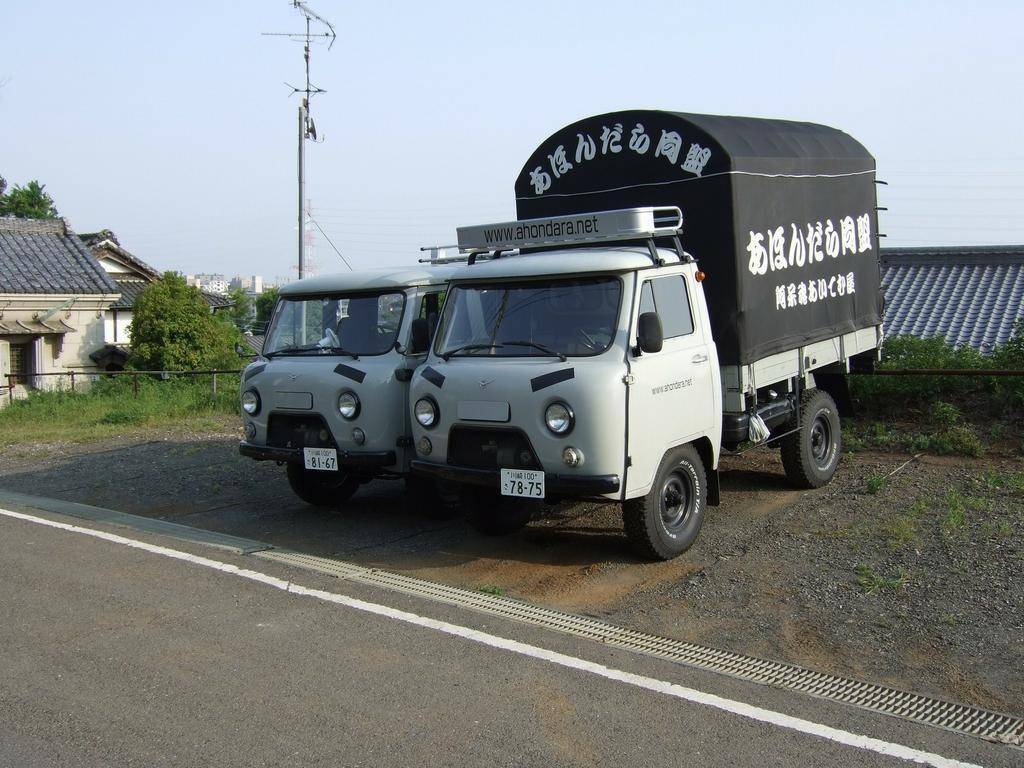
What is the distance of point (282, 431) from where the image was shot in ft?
30.1

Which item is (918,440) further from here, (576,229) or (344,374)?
(344,374)

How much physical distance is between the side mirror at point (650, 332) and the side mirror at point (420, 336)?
230 cm

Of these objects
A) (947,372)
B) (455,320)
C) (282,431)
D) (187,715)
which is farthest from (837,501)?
(187,715)

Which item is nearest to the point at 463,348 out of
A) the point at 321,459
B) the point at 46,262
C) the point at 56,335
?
the point at 321,459

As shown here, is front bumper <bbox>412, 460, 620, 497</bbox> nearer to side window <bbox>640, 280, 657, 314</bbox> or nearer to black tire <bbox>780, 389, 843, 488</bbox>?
side window <bbox>640, 280, 657, 314</bbox>

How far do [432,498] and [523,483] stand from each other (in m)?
2.34

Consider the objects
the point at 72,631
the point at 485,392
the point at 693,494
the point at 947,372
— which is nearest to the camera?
the point at 72,631

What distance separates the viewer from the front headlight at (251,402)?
366 inches

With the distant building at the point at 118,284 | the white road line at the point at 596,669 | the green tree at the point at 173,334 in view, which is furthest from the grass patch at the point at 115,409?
the white road line at the point at 596,669

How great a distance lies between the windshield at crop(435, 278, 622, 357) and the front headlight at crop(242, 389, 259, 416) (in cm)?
209

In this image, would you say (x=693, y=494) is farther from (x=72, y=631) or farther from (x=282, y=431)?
(x=72, y=631)

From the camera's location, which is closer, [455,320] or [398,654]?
[398,654]

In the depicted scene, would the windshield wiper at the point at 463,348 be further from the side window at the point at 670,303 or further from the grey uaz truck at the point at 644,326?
the side window at the point at 670,303

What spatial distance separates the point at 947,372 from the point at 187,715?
382 inches
